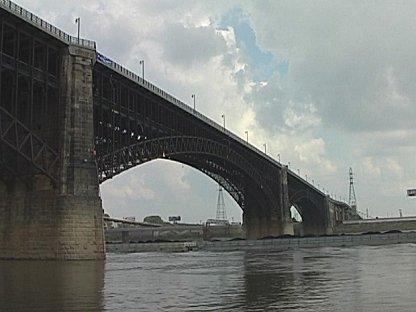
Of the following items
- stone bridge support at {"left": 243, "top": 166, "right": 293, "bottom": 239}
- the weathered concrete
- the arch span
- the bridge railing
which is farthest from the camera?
stone bridge support at {"left": 243, "top": 166, "right": 293, "bottom": 239}

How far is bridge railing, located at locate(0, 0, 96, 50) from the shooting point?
186 feet

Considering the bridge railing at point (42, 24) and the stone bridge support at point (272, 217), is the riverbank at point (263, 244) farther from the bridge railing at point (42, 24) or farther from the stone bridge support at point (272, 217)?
the bridge railing at point (42, 24)

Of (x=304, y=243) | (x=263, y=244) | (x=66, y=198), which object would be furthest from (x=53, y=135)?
(x=304, y=243)

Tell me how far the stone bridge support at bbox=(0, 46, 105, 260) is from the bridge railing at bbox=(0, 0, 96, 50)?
98 centimetres

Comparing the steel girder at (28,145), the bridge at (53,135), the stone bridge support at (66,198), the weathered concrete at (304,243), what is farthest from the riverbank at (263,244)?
the steel girder at (28,145)

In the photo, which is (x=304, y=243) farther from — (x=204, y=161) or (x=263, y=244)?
(x=204, y=161)

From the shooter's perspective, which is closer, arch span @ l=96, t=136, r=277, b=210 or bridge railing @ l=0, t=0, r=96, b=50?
bridge railing @ l=0, t=0, r=96, b=50

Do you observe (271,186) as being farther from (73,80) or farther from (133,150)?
(73,80)

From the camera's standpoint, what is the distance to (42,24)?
60.8m

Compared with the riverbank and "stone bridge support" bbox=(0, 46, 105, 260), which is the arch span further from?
the riverbank

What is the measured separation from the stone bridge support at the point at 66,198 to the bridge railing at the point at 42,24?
0.98 metres

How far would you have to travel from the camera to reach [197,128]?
351 ft

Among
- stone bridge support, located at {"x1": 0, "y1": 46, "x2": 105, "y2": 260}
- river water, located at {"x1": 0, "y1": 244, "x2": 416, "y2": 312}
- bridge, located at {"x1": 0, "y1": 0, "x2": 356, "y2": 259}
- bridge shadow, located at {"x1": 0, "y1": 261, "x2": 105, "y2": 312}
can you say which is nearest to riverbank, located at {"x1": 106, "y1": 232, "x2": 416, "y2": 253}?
bridge, located at {"x1": 0, "y1": 0, "x2": 356, "y2": 259}

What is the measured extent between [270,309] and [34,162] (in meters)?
43.6
